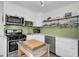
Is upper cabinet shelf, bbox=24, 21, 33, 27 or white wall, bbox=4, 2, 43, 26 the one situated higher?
white wall, bbox=4, 2, 43, 26

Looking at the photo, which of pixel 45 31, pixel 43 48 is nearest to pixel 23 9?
pixel 45 31

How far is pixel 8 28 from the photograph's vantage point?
1.97 m

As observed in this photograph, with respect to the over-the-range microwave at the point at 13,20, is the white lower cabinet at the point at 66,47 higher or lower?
lower

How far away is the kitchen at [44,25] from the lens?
1608 millimetres

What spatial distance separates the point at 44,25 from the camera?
2684 millimetres

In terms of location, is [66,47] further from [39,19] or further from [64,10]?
[39,19]

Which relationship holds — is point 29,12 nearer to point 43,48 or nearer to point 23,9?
point 23,9

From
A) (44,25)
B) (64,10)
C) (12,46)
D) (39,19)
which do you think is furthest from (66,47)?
(39,19)

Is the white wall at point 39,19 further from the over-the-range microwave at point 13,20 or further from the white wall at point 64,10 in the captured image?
the over-the-range microwave at point 13,20

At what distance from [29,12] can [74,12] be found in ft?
4.12

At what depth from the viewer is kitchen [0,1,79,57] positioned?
161 cm

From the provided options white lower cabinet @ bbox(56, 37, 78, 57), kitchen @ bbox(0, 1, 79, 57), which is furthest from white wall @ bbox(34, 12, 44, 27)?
white lower cabinet @ bbox(56, 37, 78, 57)

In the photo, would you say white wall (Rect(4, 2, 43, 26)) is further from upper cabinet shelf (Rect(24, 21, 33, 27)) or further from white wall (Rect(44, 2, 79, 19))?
white wall (Rect(44, 2, 79, 19))

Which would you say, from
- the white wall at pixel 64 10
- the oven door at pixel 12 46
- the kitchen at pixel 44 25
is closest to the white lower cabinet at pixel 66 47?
the kitchen at pixel 44 25
